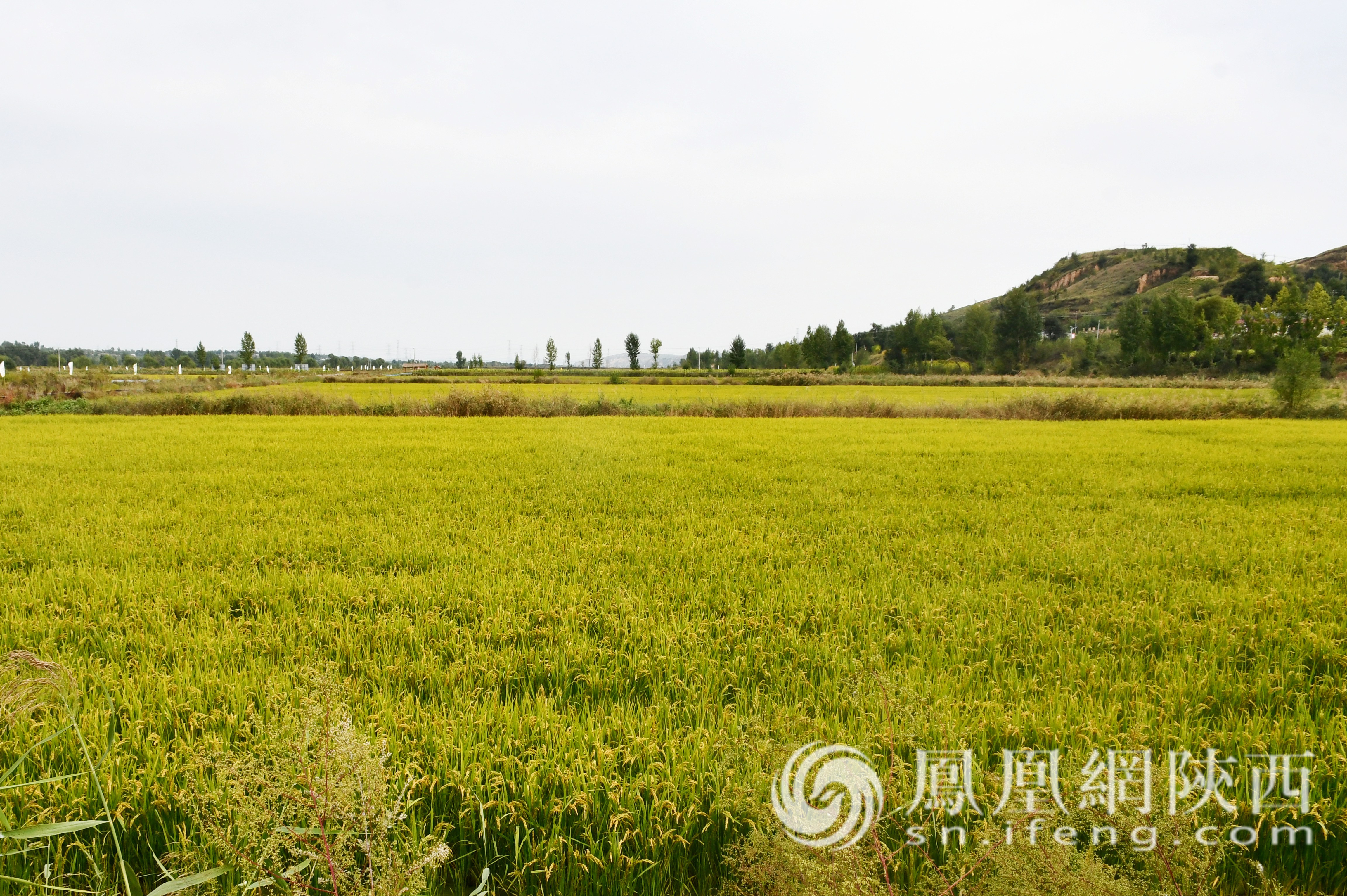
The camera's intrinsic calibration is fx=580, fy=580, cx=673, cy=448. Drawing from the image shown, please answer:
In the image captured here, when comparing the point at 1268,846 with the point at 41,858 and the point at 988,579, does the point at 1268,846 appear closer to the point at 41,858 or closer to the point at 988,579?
the point at 988,579

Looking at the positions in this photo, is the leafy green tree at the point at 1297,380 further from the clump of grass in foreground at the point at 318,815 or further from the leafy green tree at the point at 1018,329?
the leafy green tree at the point at 1018,329

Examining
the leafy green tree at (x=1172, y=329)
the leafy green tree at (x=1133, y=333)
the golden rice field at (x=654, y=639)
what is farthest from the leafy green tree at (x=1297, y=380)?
the leafy green tree at (x=1133, y=333)

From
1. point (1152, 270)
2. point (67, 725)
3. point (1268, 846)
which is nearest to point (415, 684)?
point (67, 725)

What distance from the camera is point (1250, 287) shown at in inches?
4171

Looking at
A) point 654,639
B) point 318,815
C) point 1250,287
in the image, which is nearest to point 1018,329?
point 1250,287

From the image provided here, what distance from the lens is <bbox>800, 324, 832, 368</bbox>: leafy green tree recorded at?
4117 inches

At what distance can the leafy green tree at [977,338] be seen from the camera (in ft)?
327

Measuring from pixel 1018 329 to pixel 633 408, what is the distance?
9585cm

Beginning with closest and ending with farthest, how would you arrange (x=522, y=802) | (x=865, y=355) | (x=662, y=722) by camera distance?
(x=522, y=802) → (x=662, y=722) → (x=865, y=355)

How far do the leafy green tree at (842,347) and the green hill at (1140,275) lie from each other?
131 feet

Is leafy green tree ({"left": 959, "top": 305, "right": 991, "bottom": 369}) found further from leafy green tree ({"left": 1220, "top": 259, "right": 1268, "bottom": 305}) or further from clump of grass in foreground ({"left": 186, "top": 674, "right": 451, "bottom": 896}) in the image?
clump of grass in foreground ({"left": 186, "top": 674, "right": 451, "bottom": 896})

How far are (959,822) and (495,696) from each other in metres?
2.03

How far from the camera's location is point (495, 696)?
2.82 meters

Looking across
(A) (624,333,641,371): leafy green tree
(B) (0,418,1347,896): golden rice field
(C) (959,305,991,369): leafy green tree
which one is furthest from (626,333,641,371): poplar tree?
(B) (0,418,1347,896): golden rice field
